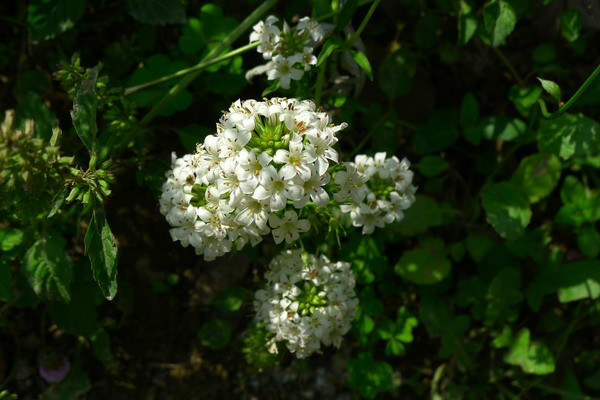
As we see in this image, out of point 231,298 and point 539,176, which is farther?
point 539,176

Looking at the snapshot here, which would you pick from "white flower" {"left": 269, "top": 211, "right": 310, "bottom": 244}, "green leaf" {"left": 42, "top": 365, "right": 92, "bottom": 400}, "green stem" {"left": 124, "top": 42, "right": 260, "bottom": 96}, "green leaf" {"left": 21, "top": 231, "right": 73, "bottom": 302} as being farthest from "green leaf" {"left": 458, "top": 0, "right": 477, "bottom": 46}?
"green leaf" {"left": 42, "top": 365, "right": 92, "bottom": 400}

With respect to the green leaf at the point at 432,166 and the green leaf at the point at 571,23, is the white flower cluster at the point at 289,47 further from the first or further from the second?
the green leaf at the point at 571,23

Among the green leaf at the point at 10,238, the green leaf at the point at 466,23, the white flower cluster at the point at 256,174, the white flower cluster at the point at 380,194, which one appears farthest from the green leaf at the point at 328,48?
the green leaf at the point at 10,238

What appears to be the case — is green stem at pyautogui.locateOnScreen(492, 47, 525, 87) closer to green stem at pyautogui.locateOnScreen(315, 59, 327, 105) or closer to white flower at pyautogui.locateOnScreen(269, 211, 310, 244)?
green stem at pyautogui.locateOnScreen(315, 59, 327, 105)

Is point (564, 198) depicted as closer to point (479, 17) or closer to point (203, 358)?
point (479, 17)

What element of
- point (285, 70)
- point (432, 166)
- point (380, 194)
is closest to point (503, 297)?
point (432, 166)

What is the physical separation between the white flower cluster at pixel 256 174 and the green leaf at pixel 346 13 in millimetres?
618

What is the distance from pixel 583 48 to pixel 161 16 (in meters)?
2.93

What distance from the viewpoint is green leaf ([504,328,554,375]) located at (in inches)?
143

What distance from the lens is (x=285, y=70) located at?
2768 mm

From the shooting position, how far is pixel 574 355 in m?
4.09

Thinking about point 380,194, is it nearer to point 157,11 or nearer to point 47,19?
point 157,11

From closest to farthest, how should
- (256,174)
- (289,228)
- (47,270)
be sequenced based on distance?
(256,174), (289,228), (47,270)

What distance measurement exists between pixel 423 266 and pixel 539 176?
37.7 inches
